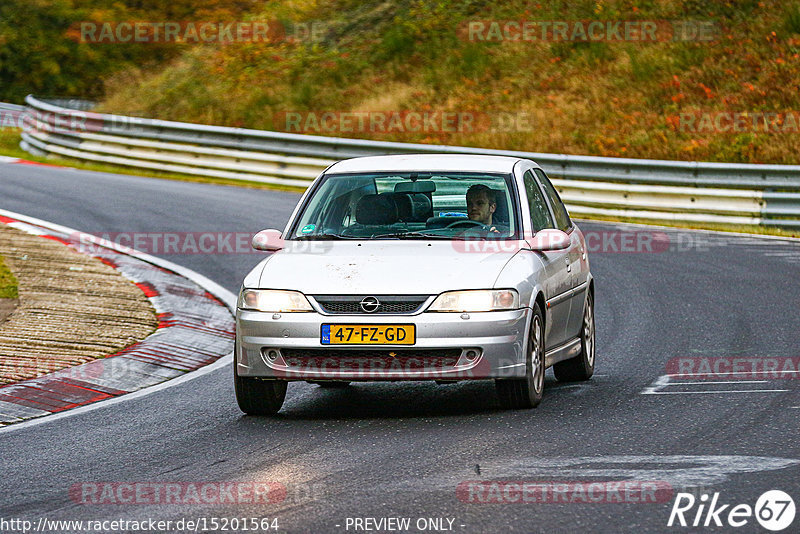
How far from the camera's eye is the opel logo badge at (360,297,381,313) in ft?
26.1

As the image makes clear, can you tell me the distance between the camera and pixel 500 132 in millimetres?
27547

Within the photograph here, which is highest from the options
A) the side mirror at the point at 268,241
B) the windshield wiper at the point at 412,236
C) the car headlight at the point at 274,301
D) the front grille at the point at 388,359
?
the windshield wiper at the point at 412,236

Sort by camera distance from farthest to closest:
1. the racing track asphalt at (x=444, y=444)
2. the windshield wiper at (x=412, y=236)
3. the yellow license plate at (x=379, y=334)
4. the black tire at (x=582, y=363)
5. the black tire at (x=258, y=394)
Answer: the black tire at (x=582, y=363) → the windshield wiper at (x=412, y=236) → the black tire at (x=258, y=394) → the yellow license plate at (x=379, y=334) → the racing track asphalt at (x=444, y=444)

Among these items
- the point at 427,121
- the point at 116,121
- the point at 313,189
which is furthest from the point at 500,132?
the point at 313,189

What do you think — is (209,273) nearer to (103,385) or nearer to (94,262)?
(94,262)

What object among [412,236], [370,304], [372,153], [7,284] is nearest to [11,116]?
[372,153]

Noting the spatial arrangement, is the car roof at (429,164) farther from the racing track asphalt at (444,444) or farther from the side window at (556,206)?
the racing track asphalt at (444,444)

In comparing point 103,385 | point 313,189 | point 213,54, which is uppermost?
point 213,54

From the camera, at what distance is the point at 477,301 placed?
7.98 meters

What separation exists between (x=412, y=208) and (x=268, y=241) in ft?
3.39

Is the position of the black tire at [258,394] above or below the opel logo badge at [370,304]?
below

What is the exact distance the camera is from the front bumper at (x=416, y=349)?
791 cm

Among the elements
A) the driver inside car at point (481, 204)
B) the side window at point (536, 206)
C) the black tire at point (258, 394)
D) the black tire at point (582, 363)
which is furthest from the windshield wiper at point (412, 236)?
the black tire at point (582, 363)

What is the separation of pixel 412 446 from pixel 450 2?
29605mm
